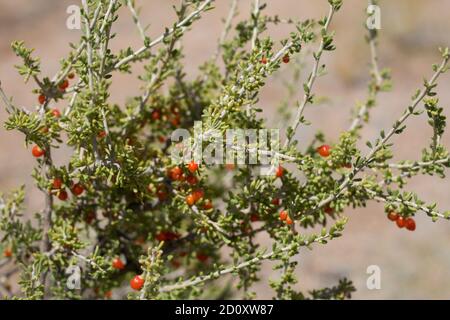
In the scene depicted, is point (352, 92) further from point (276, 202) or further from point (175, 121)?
point (276, 202)

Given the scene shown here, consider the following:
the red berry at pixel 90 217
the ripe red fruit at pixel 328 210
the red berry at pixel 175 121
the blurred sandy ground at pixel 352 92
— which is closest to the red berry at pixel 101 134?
the red berry at pixel 90 217

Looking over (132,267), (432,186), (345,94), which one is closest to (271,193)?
(132,267)

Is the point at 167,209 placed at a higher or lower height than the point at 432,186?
lower

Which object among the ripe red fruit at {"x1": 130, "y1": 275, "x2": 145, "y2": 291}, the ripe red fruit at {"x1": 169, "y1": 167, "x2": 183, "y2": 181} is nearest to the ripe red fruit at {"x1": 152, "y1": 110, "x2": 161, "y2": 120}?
the ripe red fruit at {"x1": 169, "y1": 167, "x2": 183, "y2": 181}

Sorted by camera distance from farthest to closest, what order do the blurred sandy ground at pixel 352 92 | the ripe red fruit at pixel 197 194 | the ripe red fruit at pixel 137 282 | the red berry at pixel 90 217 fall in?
the blurred sandy ground at pixel 352 92, the red berry at pixel 90 217, the ripe red fruit at pixel 197 194, the ripe red fruit at pixel 137 282

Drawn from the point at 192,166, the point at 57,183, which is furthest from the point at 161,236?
the point at 192,166

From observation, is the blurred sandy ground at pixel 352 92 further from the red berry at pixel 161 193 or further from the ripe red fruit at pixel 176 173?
the ripe red fruit at pixel 176 173

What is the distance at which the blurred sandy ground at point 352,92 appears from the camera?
6203 millimetres

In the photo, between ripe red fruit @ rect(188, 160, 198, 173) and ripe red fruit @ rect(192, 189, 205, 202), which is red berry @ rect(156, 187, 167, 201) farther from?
ripe red fruit @ rect(188, 160, 198, 173)

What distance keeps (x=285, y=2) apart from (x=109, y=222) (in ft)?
30.8

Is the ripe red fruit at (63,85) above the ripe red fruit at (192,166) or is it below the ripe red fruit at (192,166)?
above

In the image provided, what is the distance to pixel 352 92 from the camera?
952cm

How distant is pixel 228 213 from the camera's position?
256cm
